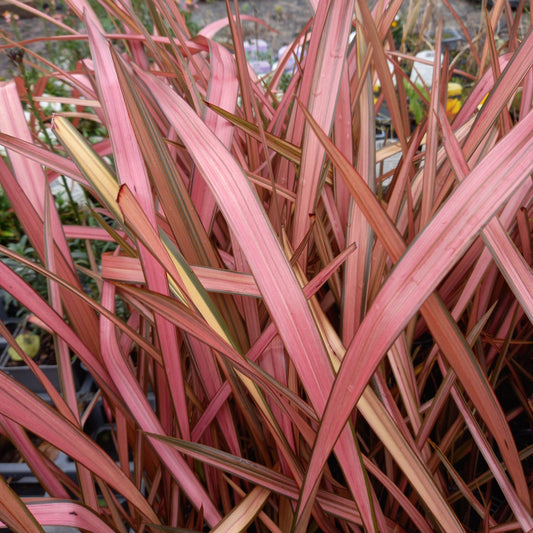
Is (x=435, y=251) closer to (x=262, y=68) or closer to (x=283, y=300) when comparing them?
(x=283, y=300)

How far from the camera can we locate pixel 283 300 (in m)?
0.30

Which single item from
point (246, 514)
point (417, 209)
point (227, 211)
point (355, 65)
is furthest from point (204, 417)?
point (355, 65)

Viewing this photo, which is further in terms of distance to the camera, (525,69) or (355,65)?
(355,65)

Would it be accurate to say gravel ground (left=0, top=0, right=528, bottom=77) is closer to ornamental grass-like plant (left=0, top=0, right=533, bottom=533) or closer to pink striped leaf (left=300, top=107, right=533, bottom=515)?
ornamental grass-like plant (left=0, top=0, right=533, bottom=533)

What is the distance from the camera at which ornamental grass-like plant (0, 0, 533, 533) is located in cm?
30

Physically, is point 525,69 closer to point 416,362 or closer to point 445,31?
point 416,362

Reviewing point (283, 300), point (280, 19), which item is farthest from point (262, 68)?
point (283, 300)

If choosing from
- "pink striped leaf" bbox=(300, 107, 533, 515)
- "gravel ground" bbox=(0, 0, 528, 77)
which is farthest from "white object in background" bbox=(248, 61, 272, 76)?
"pink striped leaf" bbox=(300, 107, 533, 515)

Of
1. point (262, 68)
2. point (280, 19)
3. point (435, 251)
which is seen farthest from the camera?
point (280, 19)

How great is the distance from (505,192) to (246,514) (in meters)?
0.29

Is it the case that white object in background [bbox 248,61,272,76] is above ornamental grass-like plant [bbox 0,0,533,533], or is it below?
above

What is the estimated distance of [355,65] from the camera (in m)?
0.60

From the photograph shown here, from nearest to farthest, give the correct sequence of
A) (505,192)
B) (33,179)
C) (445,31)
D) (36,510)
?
(505,192)
(36,510)
(33,179)
(445,31)

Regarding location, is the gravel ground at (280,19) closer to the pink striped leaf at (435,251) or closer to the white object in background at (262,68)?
the white object in background at (262,68)
